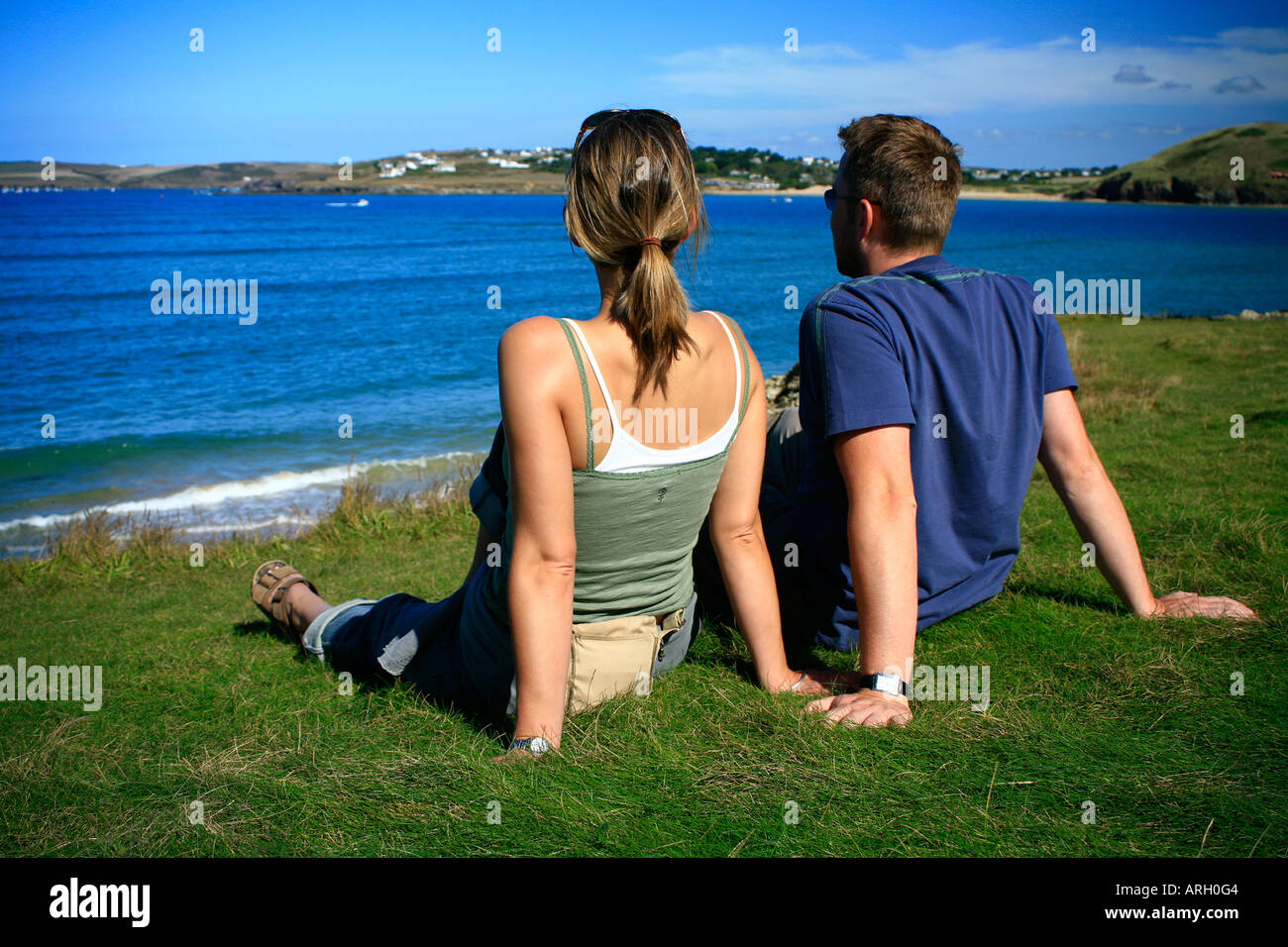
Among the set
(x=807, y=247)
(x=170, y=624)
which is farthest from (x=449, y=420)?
(x=807, y=247)

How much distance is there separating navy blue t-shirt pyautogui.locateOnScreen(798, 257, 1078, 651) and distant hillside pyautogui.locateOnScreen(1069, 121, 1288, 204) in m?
89.8

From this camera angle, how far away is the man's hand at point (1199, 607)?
3.50 m

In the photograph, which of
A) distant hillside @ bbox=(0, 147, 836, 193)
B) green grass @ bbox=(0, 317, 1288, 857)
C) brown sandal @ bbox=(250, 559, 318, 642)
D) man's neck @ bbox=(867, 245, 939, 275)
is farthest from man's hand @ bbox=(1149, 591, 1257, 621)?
distant hillside @ bbox=(0, 147, 836, 193)

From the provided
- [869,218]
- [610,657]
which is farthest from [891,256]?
[610,657]

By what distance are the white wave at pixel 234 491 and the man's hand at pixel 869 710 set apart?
1013 centimetres

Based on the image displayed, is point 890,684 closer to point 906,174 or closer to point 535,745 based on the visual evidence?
point 535,745

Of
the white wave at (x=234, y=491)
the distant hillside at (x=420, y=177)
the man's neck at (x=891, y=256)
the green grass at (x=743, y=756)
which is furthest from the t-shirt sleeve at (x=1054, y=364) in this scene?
the distant hillside at (x=420, y=177)

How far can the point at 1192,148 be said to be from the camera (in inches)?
4924

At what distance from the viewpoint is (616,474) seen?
266 cm

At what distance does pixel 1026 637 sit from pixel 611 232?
2.33 m

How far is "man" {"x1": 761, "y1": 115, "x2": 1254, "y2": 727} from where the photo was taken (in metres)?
2.87

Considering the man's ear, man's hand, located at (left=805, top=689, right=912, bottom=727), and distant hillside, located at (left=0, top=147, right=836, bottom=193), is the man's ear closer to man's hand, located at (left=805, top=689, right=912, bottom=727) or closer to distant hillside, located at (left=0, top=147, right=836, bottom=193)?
man's hand, located at (left=805, top=689, right=912, bottom=727)
